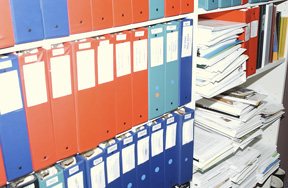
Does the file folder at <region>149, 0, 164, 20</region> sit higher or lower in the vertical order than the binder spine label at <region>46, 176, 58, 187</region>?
higher

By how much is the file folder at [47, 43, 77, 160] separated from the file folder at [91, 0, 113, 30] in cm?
13

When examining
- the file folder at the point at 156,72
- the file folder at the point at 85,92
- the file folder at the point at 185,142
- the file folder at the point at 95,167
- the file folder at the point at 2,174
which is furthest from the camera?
the file folder at the point at 185,142

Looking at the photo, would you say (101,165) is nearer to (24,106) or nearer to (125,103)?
(125,103)

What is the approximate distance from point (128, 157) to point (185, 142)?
0.36 m

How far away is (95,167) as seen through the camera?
122 centimetres

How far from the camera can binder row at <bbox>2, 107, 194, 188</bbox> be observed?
1.14m

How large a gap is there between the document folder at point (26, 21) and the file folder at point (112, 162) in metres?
0.52

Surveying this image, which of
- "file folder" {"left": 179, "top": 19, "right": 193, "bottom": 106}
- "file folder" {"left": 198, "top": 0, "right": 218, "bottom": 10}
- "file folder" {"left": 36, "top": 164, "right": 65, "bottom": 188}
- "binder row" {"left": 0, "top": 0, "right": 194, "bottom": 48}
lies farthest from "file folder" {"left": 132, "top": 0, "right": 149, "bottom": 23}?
"file folder" {"left": 36, "top": 164, "right": 65, "bottom": 188}

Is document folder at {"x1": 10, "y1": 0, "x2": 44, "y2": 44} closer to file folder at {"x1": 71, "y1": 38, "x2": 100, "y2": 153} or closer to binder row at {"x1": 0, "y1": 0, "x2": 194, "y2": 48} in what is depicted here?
binder row at {"x1": 0, "y1": 0, "x2": 194, "y2": 48}

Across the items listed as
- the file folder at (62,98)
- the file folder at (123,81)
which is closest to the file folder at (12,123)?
the file folder at (62,98)

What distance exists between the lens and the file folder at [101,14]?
108 centimetres

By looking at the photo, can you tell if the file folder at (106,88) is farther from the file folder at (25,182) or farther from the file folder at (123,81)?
the file folder at (25,182)

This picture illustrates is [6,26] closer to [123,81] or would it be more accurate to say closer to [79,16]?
[79,16]

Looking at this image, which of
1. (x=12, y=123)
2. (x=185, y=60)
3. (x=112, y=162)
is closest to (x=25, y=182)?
(x=12, y=123)
